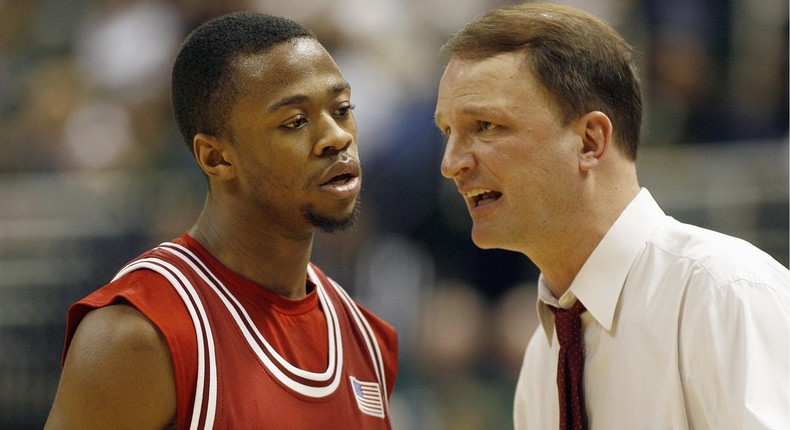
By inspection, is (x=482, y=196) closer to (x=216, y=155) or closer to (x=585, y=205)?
(x=585, y=205)

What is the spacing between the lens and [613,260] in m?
3.08

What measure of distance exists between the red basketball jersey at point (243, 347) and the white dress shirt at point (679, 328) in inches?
25.5

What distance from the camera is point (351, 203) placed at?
3184 mm

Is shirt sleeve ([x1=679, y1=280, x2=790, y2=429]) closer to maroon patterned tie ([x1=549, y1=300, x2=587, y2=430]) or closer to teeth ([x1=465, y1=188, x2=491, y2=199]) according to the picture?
maroon patterned tie ([x1=549, y1=300, x2=587, y2=430])

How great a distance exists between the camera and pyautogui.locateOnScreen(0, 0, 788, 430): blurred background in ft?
20.7

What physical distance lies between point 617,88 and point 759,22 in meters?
3.86

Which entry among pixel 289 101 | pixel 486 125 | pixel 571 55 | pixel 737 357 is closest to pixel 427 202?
pixel 486 125

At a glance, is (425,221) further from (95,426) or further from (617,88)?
(95,426)

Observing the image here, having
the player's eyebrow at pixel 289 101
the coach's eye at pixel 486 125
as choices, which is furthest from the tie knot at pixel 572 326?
the player's eyebrow at pixel 289 101

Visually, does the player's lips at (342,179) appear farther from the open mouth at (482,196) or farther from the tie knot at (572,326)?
the tie knot at (572,326)

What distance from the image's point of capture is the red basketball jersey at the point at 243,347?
2771 mm

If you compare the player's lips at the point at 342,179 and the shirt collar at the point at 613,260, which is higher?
the player's lips at the point at 342,179

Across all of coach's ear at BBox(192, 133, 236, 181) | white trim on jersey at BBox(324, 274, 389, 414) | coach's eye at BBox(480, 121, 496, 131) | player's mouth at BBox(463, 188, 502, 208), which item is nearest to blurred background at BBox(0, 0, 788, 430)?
white trim on jersey at BBox(324, 274, 389, 414)

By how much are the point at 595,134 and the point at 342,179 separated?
2.47 feet
